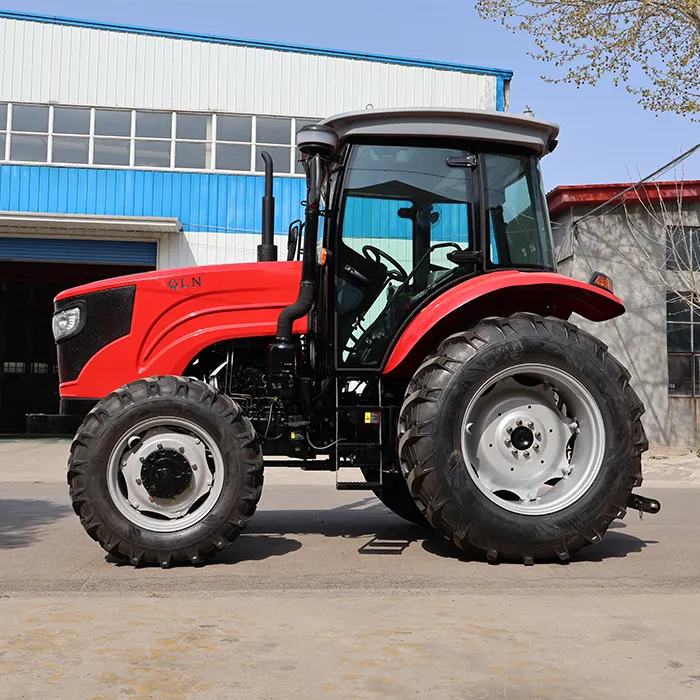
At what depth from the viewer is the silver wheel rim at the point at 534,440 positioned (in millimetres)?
5215

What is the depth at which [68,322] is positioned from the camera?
5699 millimetres

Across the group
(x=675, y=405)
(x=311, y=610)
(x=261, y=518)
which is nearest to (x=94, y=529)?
(x=311, y=610)

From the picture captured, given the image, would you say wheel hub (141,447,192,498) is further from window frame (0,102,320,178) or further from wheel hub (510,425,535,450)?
window frame (0,102,320,178)

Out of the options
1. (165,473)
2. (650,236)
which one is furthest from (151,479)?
(650,236)

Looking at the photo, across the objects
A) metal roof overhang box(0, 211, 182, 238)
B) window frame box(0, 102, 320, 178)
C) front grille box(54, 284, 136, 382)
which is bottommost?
front grille box(54, 284, 136, 382)

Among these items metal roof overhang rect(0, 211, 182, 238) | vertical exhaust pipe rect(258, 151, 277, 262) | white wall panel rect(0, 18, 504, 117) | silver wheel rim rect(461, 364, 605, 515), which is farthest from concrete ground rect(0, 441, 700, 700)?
white wall panel rect(0, 18, 504, 117)

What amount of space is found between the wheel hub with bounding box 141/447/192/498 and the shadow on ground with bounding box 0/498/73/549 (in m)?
1.46

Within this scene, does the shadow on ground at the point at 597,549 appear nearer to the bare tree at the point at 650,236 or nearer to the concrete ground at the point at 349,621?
the concrete ground at the point at 349,621

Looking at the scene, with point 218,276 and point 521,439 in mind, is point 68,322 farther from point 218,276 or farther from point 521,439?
point 521,439

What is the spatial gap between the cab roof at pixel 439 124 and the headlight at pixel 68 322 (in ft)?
6.85

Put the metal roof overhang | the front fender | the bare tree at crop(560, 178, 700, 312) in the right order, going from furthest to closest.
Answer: the metal roof overhang → the bare tree at crop(560, 178, 700, 312) → the front fender

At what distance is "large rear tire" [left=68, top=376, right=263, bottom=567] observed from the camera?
4922 mm

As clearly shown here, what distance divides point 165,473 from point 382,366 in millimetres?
1517

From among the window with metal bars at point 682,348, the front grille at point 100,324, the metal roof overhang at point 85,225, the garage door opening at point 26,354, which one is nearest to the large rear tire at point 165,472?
the front grille at point 100,324
